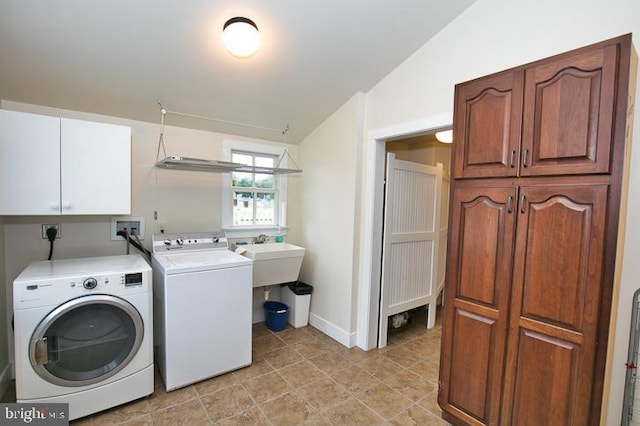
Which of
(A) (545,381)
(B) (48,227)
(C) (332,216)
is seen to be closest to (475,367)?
(A) (545,381)

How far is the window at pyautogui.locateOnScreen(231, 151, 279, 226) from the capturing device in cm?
333

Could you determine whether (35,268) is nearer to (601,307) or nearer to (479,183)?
(479,183)

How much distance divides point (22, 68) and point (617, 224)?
3.39 m

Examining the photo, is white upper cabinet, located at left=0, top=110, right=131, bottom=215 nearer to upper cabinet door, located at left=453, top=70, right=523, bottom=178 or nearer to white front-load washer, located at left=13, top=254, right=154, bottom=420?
white front-load washer, located at left=13, top=254, right=154, bottom=420

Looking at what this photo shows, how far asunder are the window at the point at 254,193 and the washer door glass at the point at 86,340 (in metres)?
1.48

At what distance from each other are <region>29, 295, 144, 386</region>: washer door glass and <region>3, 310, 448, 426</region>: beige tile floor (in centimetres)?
31

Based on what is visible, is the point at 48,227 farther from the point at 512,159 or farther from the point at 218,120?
the point at 512,159

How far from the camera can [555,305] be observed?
1.42 metres

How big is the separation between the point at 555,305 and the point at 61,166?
117 inches

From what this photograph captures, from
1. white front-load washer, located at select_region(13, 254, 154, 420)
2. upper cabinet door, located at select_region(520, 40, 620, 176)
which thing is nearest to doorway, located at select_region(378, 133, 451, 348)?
upper cabinet door, located at select_region(520, 40, 620, 176)

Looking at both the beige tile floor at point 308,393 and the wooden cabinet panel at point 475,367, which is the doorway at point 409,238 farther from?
the wooden cabinet panel at point 475,367

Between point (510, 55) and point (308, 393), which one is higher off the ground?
point (510, 55)

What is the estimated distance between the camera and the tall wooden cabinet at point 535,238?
129cm

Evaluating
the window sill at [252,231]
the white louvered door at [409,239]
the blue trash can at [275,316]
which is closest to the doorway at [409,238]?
the white louvered door at [409,239]
